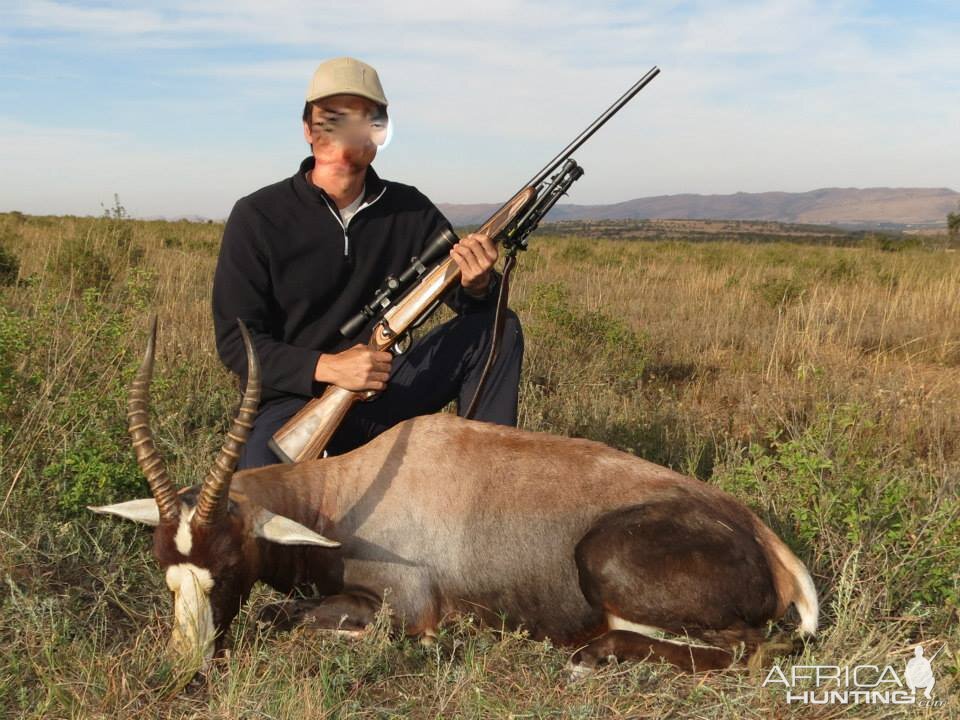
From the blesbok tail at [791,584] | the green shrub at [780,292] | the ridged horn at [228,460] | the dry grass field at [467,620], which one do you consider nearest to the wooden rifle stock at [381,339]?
the dry grass field at [467,620]

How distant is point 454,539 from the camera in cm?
378

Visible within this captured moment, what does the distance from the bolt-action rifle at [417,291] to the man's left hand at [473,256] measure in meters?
0.05

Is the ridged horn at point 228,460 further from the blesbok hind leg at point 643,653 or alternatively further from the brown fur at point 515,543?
the blesbok hind leg at point 643,653

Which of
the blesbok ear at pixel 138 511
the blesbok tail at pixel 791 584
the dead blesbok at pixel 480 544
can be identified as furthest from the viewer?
the blesbok tail at pixel 791 584

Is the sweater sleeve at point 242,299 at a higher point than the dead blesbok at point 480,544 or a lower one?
higher

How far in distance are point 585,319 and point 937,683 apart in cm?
588

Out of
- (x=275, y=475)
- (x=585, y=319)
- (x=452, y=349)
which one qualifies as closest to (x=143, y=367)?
(x=275, y=475)

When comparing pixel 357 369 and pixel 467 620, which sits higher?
pixel 357 369

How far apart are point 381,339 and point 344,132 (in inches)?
47.8

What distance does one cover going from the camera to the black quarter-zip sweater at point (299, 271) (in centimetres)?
480

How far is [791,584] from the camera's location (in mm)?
3535

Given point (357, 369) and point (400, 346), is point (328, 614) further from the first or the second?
point (400, 346)

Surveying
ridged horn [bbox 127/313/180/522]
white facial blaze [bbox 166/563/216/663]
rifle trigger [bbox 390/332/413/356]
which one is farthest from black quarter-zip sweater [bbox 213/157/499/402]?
white facial blaze [bbox 166/563/216/663]

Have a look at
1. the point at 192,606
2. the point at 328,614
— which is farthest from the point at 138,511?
the point at 328,614
